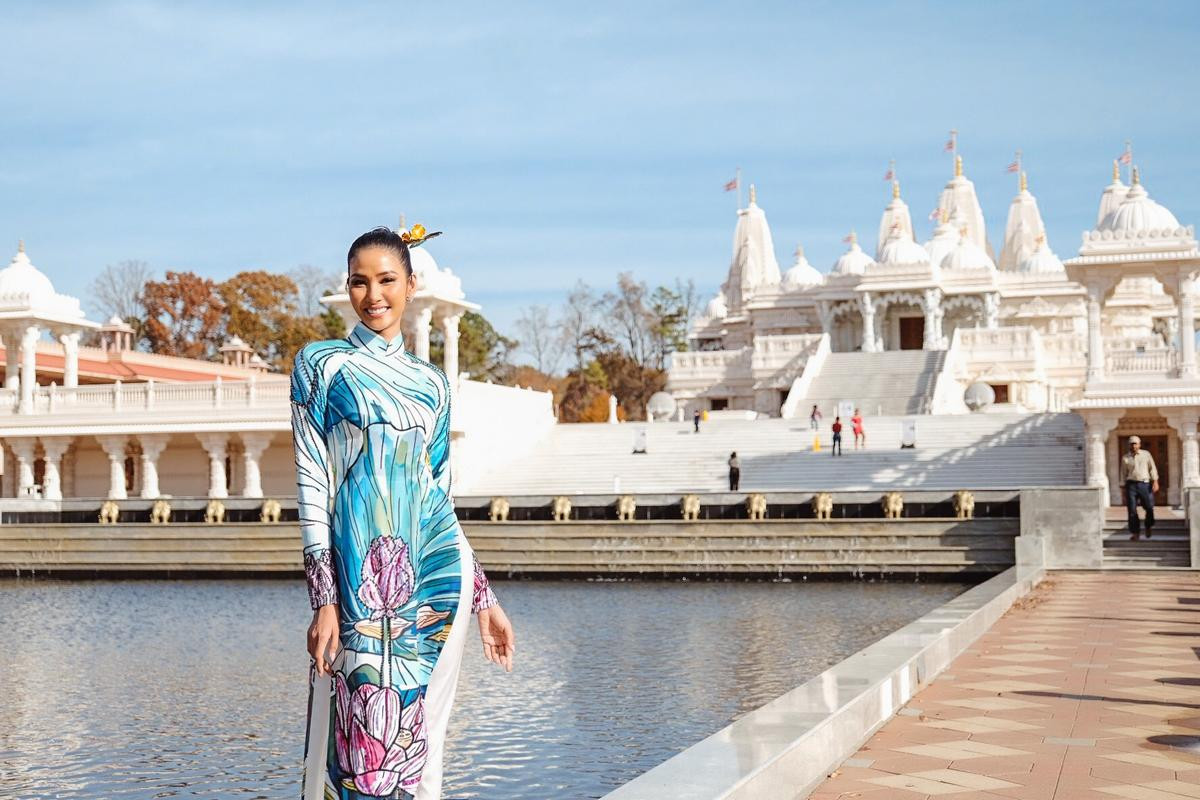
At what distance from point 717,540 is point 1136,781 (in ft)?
61.2

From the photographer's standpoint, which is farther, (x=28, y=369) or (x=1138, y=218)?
(x=28, y=369)

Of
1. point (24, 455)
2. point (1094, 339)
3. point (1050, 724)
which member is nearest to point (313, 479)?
point (1050, 724)

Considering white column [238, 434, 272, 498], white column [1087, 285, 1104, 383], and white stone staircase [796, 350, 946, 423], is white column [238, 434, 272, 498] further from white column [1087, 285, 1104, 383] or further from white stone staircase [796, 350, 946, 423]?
white column [1087, 285, 1104, 383]

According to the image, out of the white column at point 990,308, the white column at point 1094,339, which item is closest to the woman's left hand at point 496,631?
the white column at point 1094,339

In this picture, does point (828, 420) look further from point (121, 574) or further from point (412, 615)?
point (412, 615)

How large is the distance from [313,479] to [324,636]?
438mm

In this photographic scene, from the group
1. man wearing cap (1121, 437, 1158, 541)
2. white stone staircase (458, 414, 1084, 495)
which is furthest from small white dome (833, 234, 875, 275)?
man wearing cap (1121, 437, 1158, 541)

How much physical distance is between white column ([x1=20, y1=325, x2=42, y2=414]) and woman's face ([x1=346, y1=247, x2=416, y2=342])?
38.1 meters

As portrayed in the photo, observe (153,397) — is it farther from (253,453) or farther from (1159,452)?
(1159,452)

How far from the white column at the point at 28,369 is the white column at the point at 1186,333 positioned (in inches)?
1107

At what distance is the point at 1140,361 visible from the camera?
3195 centimetres

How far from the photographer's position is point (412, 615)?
14.1 feet

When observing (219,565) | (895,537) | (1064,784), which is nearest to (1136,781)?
(1064,784)

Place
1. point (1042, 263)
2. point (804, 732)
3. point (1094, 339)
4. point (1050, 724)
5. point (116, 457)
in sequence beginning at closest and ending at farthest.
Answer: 1. point (804, 732)
2. point (1050, 724)
3. point (1094, 339)
4. point (116, 457)
5. point (1042, 263)
